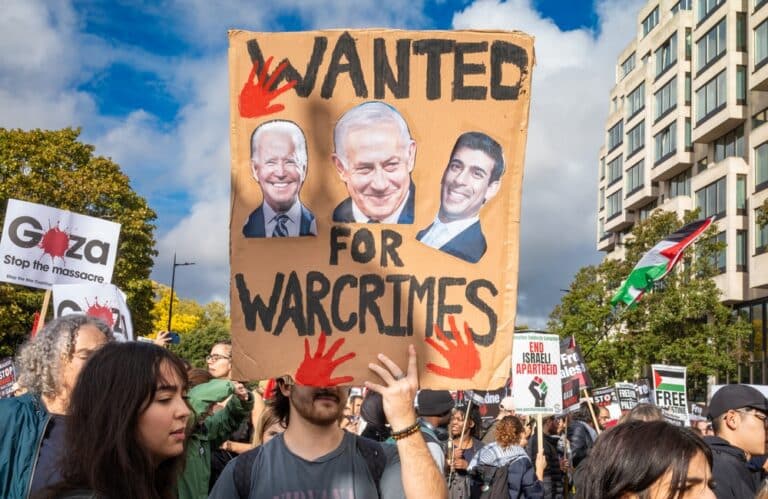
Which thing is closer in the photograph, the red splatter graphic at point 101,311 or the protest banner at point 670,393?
the red splatter graphic at point 101,311

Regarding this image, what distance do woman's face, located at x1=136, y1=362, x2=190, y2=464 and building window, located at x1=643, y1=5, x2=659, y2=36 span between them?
61471 millimetres

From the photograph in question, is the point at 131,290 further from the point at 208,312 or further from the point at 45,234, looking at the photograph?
the point at 208,312

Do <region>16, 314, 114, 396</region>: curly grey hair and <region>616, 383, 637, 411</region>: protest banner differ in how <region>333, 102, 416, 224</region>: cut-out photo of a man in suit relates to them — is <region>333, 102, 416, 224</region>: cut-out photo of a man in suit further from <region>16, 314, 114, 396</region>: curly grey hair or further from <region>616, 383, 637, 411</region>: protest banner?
<region>616, 383, 637, 411</region>: protest banner

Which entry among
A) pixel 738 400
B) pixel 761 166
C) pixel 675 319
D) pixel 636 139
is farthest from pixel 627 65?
pixel 738 400

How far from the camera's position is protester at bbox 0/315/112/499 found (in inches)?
144

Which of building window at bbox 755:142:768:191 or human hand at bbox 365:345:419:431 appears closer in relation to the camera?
human hand at bbox 365:345:419:431

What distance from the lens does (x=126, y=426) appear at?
9.14 feet

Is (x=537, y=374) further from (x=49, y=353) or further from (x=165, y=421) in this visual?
(x=165, y=421)

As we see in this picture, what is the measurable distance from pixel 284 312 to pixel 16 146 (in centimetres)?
3847

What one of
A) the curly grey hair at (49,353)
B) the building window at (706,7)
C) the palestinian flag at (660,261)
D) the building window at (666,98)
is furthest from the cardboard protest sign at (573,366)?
the building window at (666,98)

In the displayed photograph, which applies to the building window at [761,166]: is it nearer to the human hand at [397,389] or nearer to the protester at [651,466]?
the protester at [651,466]

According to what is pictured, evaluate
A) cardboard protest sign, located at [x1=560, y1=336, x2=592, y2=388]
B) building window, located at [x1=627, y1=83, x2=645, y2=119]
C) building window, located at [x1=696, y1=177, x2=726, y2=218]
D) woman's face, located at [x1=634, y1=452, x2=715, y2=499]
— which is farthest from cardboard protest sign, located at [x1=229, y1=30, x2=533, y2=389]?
building window, located at [x1=627, y1=83, x2=645, y2=119]

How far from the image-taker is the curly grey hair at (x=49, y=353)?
4098mm

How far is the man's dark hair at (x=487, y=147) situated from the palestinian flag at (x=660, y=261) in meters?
14.5
